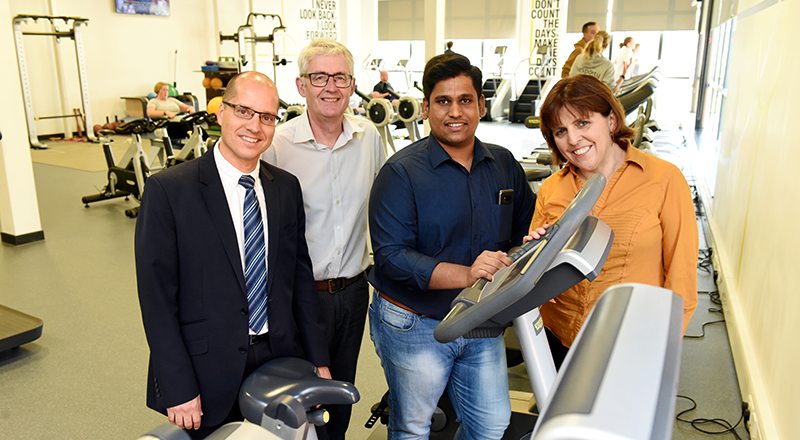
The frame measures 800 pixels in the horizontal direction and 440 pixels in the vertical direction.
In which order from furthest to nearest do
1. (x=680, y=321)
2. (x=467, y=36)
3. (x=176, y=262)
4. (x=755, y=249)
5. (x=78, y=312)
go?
(x=467, y=36), (x=78, y=312), (x=755, y=249), (x=176, y=262), (x=680, y=321)

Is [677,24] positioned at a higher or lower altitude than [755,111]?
higher

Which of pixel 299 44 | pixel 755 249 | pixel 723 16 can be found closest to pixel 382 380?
pixel 755 249

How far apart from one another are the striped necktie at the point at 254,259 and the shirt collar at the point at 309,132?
1.39 ft

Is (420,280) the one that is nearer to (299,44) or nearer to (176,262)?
(176,262)

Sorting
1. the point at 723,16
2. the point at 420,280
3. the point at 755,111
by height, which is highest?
the point at 723,16

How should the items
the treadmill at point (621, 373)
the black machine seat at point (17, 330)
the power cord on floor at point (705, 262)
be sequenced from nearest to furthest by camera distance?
1. the treadmill at point (621, 373)
2. the black machine seat at point (17, 330)
3. the power cord on floor at point (705, 262)

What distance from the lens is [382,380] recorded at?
3.15 m

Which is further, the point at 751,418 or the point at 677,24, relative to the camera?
the point at 677,24

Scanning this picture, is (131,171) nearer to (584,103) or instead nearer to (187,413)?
(187,413)

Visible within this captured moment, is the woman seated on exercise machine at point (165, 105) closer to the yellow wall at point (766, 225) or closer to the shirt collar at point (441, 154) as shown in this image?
the yellow wall at point (766, 225)

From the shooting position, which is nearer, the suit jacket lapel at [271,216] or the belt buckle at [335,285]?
the suit jacket lapel at [271,216]

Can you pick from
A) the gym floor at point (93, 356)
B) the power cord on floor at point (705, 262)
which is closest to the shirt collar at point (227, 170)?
the gym floor at point (93, 356)

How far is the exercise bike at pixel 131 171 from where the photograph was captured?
640 centimetres

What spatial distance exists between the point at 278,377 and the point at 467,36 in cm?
1645
